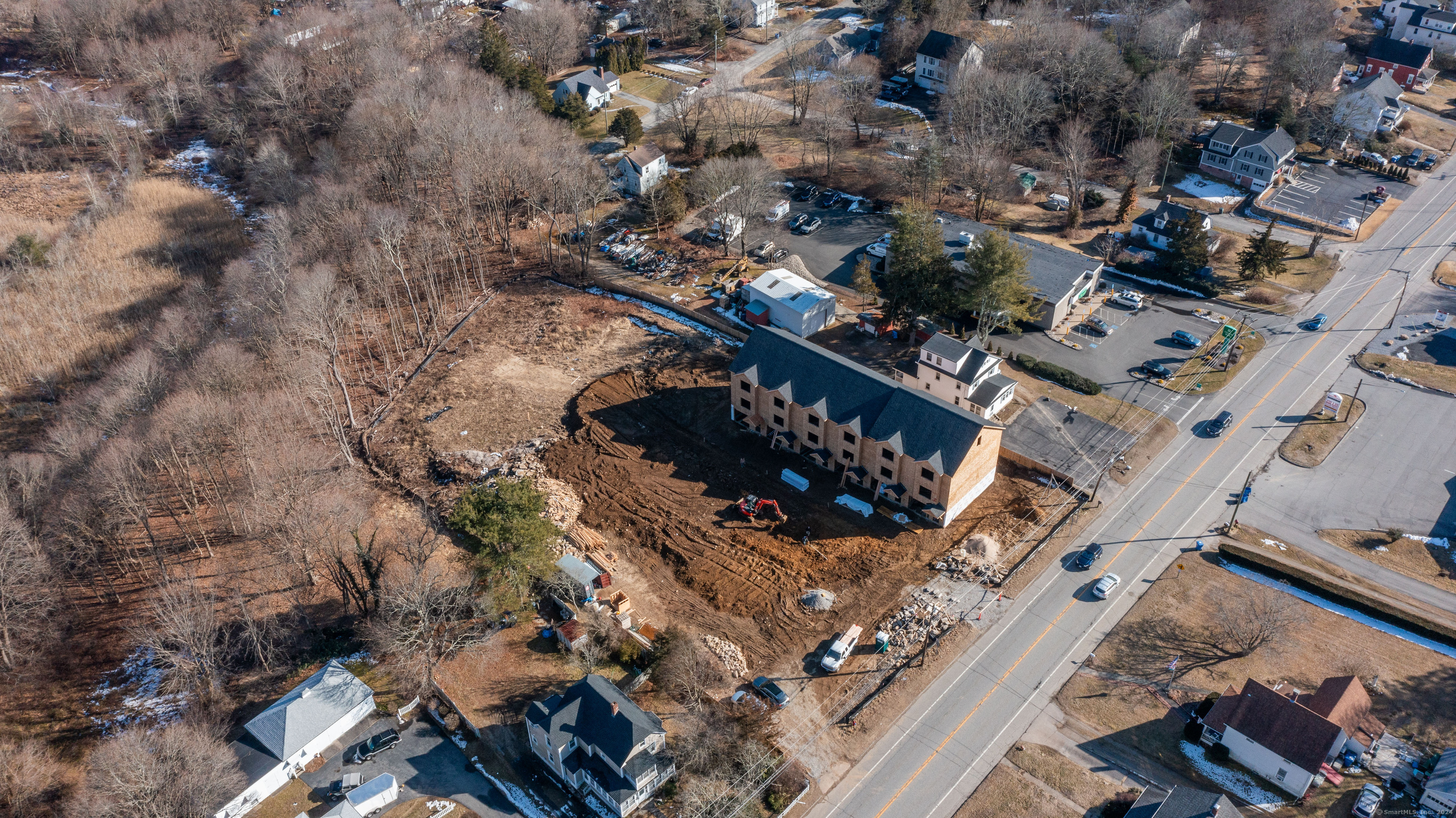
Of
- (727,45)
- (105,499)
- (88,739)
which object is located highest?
(727,45)

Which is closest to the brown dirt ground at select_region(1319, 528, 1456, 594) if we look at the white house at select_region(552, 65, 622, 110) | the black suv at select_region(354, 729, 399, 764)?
the black suv at select_region(354, 729, 399, 764)

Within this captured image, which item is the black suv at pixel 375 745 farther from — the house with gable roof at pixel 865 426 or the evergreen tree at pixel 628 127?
the evergreen tree at pixel 628 127

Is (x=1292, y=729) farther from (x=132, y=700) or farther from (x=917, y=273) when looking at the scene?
(x=132, y=700)

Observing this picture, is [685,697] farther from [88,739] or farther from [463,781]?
[88,739]

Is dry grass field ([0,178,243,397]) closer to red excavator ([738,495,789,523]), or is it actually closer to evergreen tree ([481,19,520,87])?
evergreen tree ([481,19,520,87])

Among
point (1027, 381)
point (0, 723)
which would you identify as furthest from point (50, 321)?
point (1027, 381)

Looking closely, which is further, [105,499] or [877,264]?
[877,264]

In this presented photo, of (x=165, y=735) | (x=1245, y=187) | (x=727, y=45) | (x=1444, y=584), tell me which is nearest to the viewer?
(x=165, y=735)

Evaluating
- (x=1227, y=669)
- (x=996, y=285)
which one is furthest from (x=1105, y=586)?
(x=996, y=285)
